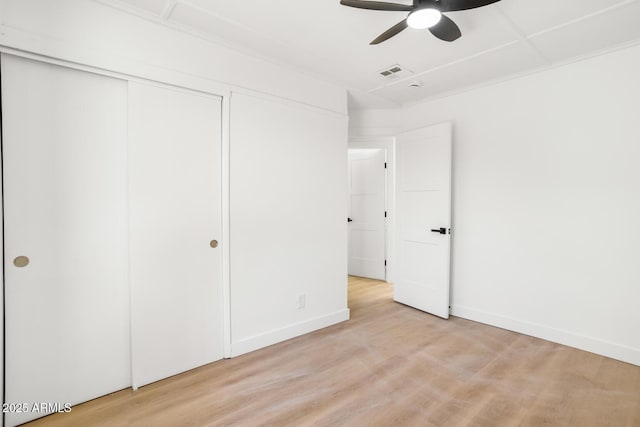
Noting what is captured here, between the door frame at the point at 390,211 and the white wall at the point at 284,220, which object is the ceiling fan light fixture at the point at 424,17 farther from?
the door frame at the point at 390,211

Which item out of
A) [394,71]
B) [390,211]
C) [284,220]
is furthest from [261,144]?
[390,211]

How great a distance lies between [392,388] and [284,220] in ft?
5.36

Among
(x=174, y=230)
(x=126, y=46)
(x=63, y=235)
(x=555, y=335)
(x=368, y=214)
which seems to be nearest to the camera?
(x=63, y=235)

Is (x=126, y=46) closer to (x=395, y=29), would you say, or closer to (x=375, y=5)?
(x=375, y=5)

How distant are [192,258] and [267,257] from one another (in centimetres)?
67

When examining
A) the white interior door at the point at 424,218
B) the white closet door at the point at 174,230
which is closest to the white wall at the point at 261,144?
the white closet door at the point at 174,230

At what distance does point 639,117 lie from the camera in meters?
2.48

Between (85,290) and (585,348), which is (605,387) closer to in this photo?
(585,348)

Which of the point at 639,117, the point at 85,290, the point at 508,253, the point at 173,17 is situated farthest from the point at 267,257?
the point at 639,117

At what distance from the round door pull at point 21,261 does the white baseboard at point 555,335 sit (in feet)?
12.7

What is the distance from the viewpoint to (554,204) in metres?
2.91

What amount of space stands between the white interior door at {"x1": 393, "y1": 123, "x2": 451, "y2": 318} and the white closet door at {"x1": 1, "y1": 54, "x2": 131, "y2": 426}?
3.04 m

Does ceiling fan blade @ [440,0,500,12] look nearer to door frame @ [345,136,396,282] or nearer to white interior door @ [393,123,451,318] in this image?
white interior door @ [393,123,451,318]

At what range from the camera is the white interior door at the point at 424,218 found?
3.50 meters
